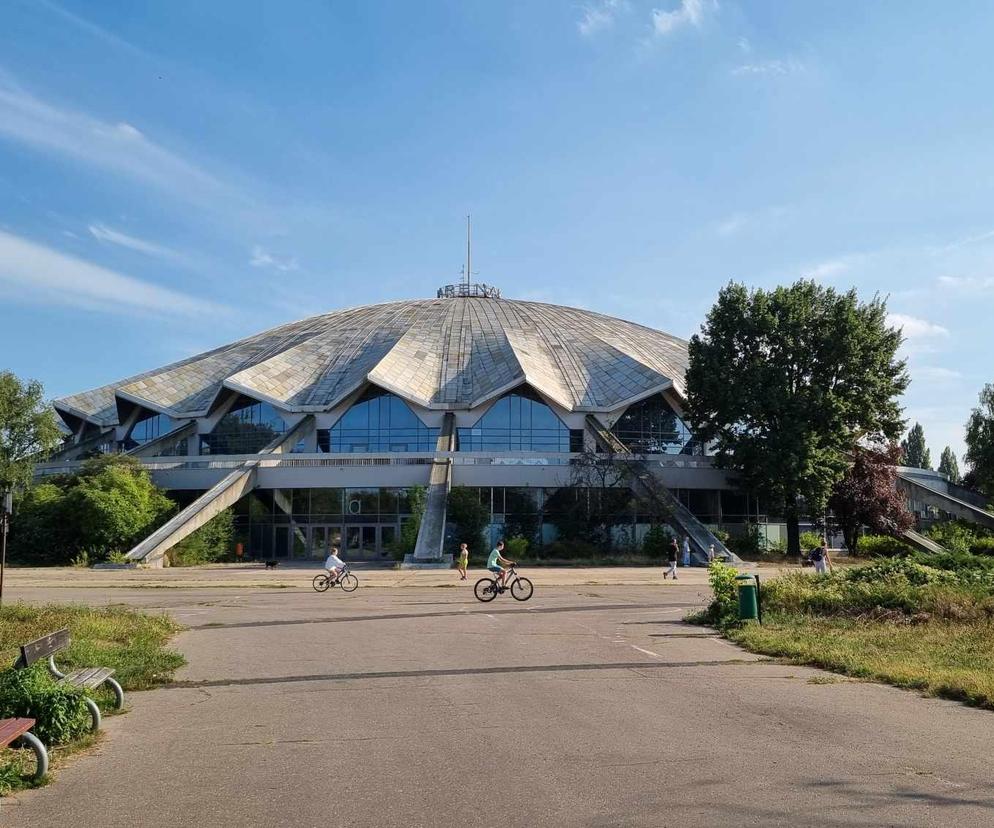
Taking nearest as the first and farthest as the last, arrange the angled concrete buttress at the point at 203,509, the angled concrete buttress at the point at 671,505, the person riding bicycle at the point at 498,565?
the person riding bicycle at the point at 498,565 < the angled concrete buttress at the point at 203,509 < the angled concrete buttress at the point at 671,505

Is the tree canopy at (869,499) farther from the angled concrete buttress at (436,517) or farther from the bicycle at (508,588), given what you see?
the bicycle at (508,588)

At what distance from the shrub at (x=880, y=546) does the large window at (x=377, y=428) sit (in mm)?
22818

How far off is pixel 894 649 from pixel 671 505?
28.7 m

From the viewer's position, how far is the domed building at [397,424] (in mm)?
42000

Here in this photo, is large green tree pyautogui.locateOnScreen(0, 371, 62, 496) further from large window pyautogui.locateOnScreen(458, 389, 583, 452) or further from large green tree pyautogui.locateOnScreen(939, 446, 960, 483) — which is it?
large green tree pyautogui.locateOnScreen(939, 446, 960, 483)

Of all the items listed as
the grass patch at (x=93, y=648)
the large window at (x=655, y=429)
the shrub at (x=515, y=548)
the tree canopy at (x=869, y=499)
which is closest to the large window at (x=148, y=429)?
the shrub at (x=515, y=548)

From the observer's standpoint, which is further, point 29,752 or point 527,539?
point 527,539

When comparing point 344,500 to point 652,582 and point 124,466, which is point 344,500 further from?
point 652,582

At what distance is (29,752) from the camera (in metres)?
6.58

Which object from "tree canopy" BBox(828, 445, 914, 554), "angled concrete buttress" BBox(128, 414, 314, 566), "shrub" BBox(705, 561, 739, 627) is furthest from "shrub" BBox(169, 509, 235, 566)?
"tree canopy" BBox(828, 445, 914, 554)

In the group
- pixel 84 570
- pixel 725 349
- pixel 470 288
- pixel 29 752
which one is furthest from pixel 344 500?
pixel 29 752

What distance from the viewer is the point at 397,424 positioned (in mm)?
49156

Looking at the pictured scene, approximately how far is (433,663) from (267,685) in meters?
2.22

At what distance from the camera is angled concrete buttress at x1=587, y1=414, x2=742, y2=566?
36812mm
